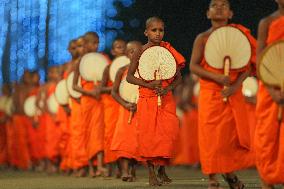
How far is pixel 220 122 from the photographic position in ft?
33.7

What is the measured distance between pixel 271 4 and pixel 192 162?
3740mm

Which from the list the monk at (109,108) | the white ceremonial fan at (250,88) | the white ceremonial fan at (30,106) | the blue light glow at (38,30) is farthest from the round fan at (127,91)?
the blue light glow at (38,30)

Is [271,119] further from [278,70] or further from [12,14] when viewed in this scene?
[12,14]

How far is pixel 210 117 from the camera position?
10.3m

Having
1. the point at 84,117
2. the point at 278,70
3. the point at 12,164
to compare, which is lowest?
the point at 12,164

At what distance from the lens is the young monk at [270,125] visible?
8969 mm

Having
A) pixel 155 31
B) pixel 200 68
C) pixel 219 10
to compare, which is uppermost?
pixel 219 10

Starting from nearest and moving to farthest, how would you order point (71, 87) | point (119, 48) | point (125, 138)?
point (125, 138), point (119, 48), point (71, 87)

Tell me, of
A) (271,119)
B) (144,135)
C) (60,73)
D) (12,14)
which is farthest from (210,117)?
(12,14)

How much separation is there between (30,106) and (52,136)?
109 inches

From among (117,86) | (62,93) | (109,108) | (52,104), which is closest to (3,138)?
(52,104)

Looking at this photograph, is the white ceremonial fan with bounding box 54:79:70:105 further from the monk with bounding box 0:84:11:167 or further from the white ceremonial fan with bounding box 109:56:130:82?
the monk with bounding box 0:84:11:167

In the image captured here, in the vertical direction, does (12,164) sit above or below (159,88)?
below

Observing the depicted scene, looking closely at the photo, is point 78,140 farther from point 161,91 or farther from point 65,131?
point 161,91
